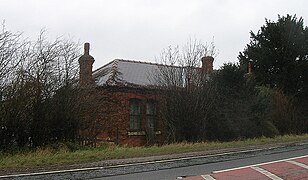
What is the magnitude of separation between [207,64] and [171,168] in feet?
49.2

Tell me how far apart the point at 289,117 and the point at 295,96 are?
9.67 feet

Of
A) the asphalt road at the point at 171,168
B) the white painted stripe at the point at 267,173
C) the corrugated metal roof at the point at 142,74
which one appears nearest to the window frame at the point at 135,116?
the corrugated metal roof at the point at 142,74

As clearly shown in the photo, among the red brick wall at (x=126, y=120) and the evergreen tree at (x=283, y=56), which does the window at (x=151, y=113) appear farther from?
the evergreen tree at (x=283, y=56)

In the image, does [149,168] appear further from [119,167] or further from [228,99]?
[228,99]

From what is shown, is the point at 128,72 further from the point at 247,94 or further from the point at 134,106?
the point at 247,94

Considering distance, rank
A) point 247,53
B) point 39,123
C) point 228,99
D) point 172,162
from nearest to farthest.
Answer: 1. point 172,162
2. point 39,123
3. point 228,99
4. point 247,53

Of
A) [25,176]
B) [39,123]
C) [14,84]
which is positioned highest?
[14,84]

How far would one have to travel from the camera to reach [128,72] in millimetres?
31547

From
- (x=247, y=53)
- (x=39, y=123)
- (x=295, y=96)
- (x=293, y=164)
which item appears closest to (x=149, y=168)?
(x=293, y=164)

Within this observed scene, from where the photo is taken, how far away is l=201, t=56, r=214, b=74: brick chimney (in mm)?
26219

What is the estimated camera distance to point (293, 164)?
12.8m

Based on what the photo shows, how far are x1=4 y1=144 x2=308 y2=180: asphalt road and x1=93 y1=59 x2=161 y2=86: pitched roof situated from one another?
13474 millimetres

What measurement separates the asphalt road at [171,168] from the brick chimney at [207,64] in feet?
34.6

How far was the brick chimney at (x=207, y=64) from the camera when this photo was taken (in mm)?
26219
